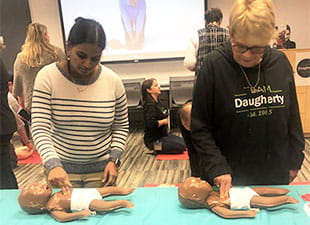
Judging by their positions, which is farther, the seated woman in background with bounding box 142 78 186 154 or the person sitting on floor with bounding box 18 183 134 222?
the seated woman in background with bounding box 142 78 186 154

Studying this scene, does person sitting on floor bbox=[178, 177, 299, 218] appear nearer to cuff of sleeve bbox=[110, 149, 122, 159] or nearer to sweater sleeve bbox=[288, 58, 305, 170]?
sweater sleeve bbox=[288, 58, 305, 170]

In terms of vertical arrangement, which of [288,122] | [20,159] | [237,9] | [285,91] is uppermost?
[237,9]

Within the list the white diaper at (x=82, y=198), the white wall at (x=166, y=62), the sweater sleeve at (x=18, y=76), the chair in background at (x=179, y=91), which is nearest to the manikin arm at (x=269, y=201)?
the white diaper at (x=82, y=198)

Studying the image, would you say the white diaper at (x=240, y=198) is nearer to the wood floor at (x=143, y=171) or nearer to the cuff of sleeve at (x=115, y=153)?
the cuff of sleeve at (x=115, y=153)

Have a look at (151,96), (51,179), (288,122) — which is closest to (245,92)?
(288,122)

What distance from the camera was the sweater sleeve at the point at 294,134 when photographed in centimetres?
120

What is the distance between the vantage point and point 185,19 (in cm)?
446

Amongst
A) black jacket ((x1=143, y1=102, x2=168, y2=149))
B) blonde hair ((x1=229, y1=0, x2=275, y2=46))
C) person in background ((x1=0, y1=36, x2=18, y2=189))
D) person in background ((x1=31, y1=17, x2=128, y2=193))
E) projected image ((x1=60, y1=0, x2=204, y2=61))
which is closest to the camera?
blonde hair ((x1=229, y1=0, x2=275, y2=46))

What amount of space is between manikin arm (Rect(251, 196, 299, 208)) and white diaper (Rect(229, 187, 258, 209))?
2 centimetres

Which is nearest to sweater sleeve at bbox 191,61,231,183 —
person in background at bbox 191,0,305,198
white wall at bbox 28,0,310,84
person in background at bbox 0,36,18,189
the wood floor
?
person in background at bbox 191,0,305,198

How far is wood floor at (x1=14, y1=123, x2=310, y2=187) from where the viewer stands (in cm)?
278

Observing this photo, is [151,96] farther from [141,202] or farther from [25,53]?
[141,202]

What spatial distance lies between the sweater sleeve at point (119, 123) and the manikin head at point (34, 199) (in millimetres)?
305

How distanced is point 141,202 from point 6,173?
0.97 m
